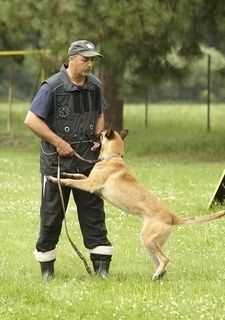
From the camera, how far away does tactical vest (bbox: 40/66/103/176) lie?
327 inches

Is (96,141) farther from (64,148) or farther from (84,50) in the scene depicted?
(84,50)

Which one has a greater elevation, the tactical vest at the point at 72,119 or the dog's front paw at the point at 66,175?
the tactical vest at the point at 72,119

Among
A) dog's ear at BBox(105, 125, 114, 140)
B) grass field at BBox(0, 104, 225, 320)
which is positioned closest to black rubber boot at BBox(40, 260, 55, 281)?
grass field at BBox(0, 104, 225, 320)

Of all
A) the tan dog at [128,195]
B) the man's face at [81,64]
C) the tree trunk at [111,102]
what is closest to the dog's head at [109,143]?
the tan dog at [128,195]

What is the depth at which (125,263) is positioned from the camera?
30.5 feet

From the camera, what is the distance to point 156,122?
30125 millimetres

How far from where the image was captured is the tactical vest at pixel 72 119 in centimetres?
830

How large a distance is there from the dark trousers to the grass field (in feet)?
1.19

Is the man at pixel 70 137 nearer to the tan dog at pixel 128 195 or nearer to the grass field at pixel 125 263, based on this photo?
the tan dog at pixel 128 195

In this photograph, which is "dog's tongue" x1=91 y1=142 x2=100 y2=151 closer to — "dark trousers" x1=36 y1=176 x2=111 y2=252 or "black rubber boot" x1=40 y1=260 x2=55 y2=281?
"dark trousers" x1=36 y1=176 x2=111 y2=252

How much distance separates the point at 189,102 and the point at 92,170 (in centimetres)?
2552

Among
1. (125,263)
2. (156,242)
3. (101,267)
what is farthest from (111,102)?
(156,242)

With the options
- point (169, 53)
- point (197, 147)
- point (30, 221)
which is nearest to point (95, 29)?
point (169, 53)

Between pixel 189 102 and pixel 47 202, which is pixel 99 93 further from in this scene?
pixel 189 102
